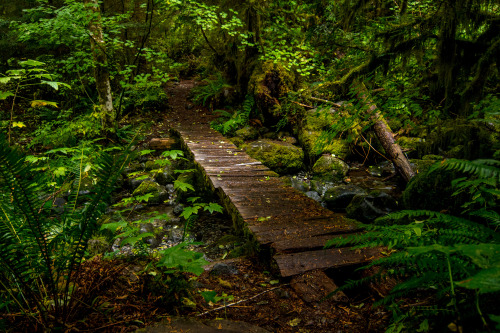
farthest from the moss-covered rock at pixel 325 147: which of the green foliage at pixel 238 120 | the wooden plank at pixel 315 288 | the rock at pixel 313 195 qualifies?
the wooden plank at pixel 315 288

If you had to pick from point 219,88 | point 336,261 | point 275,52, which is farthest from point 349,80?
point 219,88

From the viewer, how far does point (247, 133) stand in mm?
9281

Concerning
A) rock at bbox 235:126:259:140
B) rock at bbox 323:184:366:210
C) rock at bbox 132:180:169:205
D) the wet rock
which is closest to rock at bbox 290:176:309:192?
rock at bbox 323:184:366:210

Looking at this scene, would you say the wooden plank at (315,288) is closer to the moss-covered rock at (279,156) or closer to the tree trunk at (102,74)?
the moss-covered rock at (279,156)

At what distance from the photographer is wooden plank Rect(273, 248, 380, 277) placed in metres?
2.77

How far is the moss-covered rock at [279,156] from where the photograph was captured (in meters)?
7.84

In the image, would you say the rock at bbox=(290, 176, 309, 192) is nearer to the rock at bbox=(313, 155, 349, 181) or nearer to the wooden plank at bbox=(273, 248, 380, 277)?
the rock at bbox=(313, 155, 349, 181)

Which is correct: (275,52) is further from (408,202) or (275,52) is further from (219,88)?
(408,202)

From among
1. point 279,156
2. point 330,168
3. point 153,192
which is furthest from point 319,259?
point 279,156

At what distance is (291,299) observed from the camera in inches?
97.7

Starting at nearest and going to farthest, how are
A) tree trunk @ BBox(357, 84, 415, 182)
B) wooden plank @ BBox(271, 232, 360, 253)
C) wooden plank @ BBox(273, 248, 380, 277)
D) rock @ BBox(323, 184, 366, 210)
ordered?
wooden plank @ BBox(273, 248, 380, 277) → wooden plank @ BBox(271, 232, 360, 253) → rock @ BBox(323, 184, 366, 210) → tree trunk @ BBox(357, 84, 415, 182)

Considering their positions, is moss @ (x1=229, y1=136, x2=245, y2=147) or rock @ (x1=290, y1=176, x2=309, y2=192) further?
moss @ (x1=229, y1=136, x2=245, y2=147)

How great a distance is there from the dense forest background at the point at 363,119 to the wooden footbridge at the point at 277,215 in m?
0.70

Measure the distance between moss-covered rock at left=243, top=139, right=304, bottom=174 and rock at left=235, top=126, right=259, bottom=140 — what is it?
3.18 ft
